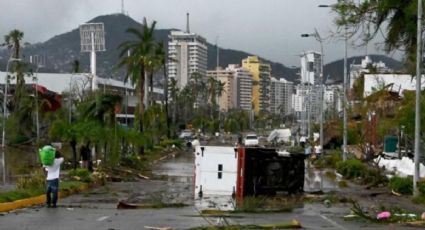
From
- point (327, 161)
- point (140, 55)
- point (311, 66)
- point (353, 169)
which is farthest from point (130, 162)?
point (311, 66)

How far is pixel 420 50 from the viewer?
96.5 ft

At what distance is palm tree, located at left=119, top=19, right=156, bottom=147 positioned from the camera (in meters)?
74.7

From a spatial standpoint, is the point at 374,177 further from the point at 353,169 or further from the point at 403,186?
the point at 403,186

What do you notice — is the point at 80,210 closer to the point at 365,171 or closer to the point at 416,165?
the point at 416,165

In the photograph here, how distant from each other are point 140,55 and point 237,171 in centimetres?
4698

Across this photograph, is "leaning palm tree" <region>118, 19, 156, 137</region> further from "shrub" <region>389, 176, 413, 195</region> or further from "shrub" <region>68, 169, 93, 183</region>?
"shrub" <region>389, 176, 413, 195</region>

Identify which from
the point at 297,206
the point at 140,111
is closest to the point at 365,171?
the point at 297,206

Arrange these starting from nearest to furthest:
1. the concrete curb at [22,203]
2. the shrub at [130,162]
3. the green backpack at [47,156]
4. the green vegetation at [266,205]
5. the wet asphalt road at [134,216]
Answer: the wet asphalt road at [134,216]
the concrete curb at [22,203]
the green vegetation at [266,205]
the green backpack at [47,156]
the shrub at [130,162]

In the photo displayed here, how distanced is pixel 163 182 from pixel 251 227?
73.6 ft

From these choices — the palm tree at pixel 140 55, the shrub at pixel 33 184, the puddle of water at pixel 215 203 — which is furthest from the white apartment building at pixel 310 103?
the shrub at pixel 33 184

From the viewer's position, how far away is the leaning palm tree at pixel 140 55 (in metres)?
74.7

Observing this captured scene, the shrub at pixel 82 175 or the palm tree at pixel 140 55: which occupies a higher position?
the palm tree at pixel 140 55

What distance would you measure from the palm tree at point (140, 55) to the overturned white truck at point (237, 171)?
4442 centimetres

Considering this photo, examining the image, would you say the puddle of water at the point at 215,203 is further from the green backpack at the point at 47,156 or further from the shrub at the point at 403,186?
the shrub at the point at 403,186
